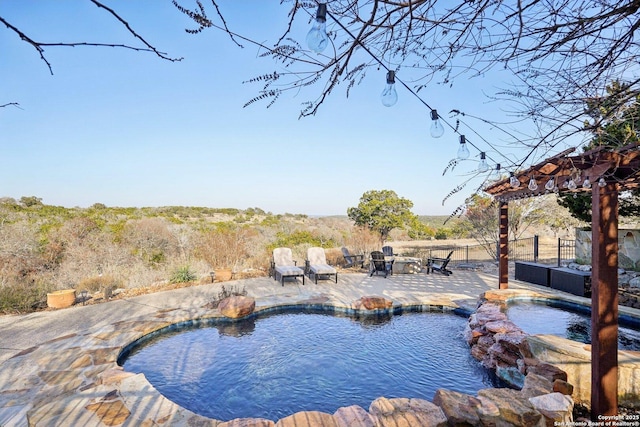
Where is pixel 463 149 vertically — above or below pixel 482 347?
above

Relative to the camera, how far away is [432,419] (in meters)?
2.66

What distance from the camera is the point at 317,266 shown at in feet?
31.6

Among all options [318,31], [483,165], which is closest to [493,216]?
[483,165]

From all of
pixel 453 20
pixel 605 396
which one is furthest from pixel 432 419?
pixel 453 20

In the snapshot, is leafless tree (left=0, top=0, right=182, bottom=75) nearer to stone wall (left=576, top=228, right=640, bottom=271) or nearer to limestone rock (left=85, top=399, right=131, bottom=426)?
limestone rock (left=85, top=399, right=131, bottom=426)

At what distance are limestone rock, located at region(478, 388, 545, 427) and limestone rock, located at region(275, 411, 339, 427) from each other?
4.78 feet

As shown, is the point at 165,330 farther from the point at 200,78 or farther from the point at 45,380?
the point at 200,78

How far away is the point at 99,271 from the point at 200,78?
6.03m

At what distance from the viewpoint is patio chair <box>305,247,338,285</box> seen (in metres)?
9.00

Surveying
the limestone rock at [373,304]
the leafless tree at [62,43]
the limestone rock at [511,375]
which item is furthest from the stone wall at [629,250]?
the leafless tree at [62,43]

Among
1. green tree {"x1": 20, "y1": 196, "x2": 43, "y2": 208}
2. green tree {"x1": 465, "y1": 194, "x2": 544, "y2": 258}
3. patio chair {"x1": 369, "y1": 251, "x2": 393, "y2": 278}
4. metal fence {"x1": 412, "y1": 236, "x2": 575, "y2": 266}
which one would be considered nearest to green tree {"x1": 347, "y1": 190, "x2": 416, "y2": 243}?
metal fence {"x1": 412, "y1": 236, "x2": 575, "y2": 266}

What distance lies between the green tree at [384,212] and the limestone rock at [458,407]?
49.0 feet

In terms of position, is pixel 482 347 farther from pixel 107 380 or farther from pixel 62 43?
pixel 62 43

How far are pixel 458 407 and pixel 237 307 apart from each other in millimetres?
4135
